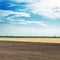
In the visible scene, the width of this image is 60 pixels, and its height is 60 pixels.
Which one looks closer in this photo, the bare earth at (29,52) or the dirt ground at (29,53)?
the dirt ground at (29,53)

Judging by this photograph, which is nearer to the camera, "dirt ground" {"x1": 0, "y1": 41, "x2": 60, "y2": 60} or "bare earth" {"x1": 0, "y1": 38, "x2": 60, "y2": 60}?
"dirt ground" {"x1": 0, "y1": 41, "x2": 60, "y2": 60}

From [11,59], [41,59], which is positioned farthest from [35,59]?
[11,59]

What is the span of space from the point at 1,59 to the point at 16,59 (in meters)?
1.00

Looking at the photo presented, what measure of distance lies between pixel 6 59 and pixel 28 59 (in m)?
1.45

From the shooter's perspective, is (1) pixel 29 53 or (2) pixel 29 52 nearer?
(1) pixel 29 53

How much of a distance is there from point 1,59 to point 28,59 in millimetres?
1782

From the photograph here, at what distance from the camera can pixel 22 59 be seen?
18.7 meters

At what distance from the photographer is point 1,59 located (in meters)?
18.7

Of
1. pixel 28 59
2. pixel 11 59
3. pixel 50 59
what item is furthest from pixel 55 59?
pixel 11 59

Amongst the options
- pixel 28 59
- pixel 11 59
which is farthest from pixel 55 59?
pixel 11 59

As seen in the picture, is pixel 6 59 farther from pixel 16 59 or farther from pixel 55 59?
pixel 55 59

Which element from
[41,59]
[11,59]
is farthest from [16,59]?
[41,59]

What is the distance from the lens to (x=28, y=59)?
1873 cm

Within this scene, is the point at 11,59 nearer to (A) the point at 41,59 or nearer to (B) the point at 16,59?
(B) the point at 16,59
